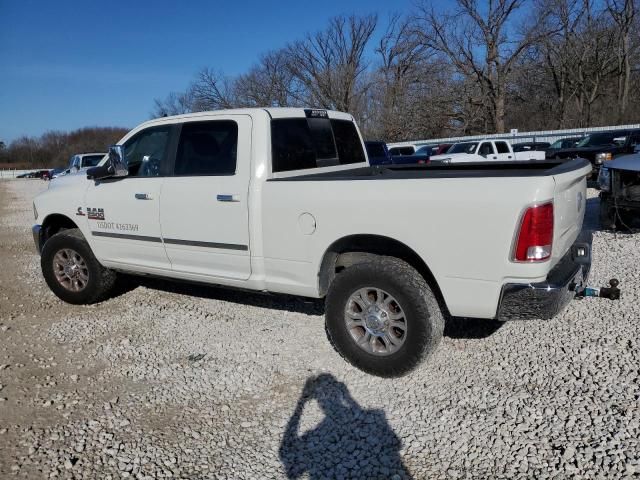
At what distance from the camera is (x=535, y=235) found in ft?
10.2

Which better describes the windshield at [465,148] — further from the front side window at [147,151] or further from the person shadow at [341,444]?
the person shadow at [341,444]

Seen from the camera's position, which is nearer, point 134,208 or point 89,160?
point 134,208

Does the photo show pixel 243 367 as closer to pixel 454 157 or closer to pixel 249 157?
pixel 249 157

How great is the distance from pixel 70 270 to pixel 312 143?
10.3 feet

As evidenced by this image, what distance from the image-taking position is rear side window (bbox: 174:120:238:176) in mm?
4421

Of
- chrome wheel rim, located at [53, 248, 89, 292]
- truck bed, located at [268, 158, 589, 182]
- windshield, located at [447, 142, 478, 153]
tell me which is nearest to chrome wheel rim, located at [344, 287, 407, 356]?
truck bed, located at [268, 158, 589, 182]

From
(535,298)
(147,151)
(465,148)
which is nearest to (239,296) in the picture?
(147,151)

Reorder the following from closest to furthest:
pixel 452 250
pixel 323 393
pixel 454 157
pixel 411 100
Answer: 1. pixel 452 250
2. pixel 323 393
3. pixel 454 157
4. pixel 411 100

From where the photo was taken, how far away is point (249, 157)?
4.25m

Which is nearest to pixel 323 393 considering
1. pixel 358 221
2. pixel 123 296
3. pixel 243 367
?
pixel 243 367

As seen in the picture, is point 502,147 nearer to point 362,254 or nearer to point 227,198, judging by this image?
point 362,254

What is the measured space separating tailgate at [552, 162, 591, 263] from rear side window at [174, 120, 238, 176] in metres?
2.50

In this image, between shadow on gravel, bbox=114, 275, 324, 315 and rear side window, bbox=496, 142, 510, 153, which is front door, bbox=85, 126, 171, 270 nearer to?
shadow on gravel, bbox=114, 275, 324, 315

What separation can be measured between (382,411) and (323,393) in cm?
47
